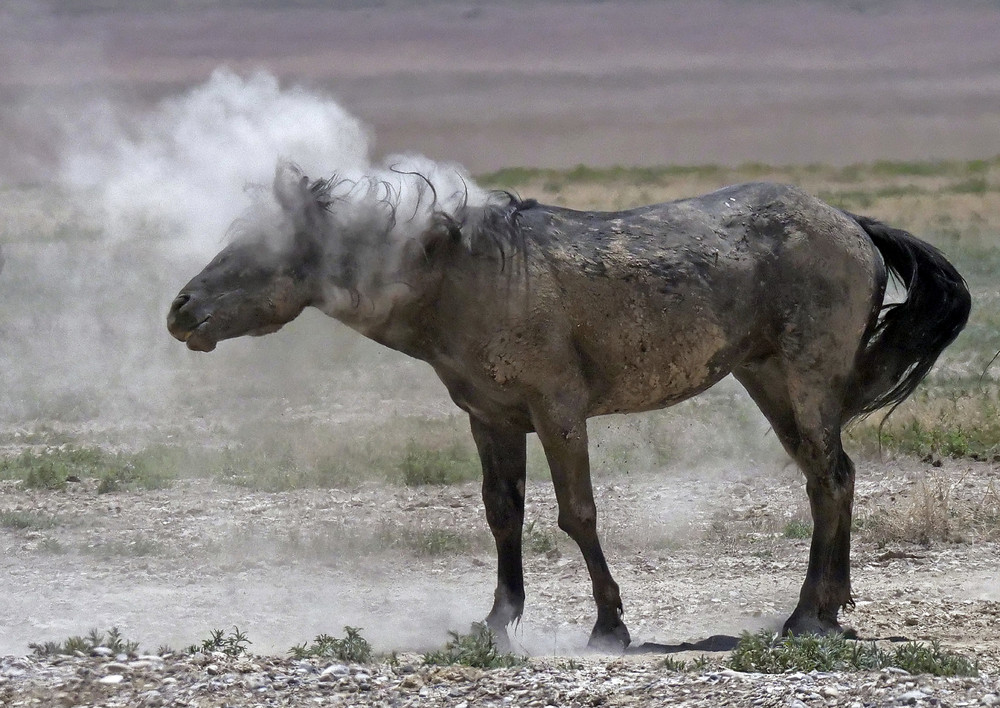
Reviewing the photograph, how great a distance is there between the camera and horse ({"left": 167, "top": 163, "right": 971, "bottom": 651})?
6902 millimetres

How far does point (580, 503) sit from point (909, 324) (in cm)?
241

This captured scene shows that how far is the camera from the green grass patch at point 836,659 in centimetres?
598

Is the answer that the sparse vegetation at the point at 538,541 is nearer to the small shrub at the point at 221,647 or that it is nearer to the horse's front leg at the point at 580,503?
the horse's front leg at the point at 580,503

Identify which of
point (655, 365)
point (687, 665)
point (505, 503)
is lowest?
point (687, 665)

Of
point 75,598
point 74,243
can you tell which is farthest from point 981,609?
point 74,243

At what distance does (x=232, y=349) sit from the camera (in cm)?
1811

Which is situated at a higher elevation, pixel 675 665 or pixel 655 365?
pixel 655 365

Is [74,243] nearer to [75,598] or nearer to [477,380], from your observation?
[75,598]

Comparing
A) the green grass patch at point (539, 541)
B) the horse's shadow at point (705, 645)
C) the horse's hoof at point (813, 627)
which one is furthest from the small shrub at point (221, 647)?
the green grass patch at point (539, 541)

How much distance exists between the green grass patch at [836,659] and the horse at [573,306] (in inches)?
41.4

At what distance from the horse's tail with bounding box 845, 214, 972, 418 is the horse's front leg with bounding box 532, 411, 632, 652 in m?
1.89

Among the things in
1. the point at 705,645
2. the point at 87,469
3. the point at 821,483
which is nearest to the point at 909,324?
the point at 821,483

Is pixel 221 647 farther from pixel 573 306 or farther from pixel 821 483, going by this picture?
pixel 821 483

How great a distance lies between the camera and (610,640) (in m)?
7.16
